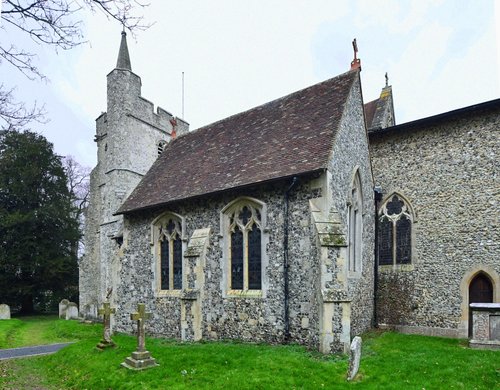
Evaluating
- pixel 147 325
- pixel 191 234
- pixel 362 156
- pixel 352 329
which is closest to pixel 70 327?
pixel 147 325

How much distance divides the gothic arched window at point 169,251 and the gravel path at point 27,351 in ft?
15.6

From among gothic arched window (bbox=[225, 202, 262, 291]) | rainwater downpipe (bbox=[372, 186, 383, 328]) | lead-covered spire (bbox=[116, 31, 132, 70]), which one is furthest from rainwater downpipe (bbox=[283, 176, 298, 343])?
lead-covered spire (bbox=[116, 31, 132, 70])

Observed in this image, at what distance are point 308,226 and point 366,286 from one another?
4785 mm

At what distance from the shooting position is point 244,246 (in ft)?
39.4

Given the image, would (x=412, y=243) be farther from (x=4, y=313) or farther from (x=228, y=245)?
(x=4, y=313)

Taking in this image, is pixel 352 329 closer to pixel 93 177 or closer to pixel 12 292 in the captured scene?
pixel 93 177

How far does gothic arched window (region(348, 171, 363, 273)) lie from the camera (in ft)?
41.0

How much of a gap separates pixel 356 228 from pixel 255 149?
455cm

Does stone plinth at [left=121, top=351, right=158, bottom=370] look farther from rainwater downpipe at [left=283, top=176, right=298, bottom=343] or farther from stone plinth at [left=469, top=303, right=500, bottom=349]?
stone plinth at [left=469, top=303, right=500, bottom=349]

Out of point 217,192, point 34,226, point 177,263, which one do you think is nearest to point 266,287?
point 217,192

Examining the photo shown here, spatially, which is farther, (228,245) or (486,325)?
(228,245)

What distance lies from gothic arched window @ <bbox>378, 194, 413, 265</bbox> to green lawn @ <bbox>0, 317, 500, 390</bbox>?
11.8 ft

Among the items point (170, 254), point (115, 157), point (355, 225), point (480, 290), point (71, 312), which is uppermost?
point (115, 157)

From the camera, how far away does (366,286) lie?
44.9 ft
